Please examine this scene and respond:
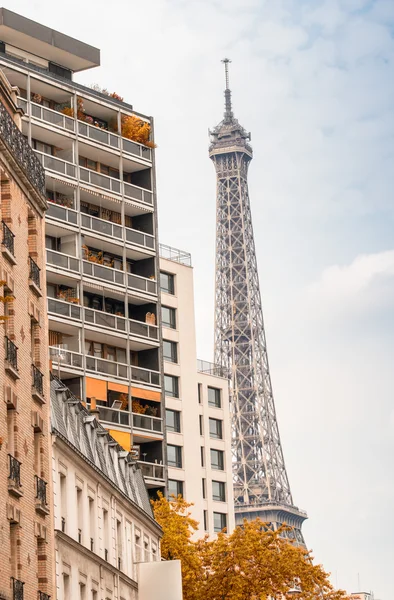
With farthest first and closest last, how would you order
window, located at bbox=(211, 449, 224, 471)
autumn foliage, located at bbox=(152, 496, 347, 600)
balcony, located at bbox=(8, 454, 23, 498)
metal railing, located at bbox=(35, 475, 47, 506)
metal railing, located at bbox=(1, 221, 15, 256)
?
window, located at bbox=(211, 449, 224, 471) → autumn foliage, located at bbox=(152, 496, 347, 600) → metal railing, located at bbox=(35, 475, 47, 506) → metal railing, located at bbox=(1, 221, 15, 256) → balcony, located at bbox=(8, 454, 23, 498)

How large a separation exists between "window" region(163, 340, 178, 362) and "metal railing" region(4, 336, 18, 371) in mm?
62342

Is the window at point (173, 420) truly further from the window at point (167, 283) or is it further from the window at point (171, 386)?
the window at point (167, 283)

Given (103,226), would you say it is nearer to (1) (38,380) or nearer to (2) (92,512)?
(2) (92,512)

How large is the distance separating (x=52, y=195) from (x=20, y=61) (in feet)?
23.7

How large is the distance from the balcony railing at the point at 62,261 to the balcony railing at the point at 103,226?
2.52 m

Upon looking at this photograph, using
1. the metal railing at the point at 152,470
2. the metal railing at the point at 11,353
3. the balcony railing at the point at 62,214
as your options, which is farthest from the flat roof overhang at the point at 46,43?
the metal railing at the point at 11,353

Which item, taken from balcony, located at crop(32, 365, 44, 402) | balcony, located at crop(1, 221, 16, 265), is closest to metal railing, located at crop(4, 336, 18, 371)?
balcony, located at crop(1, 221, 16, 265)

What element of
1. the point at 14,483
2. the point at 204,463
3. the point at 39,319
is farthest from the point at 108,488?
the point at 204,463

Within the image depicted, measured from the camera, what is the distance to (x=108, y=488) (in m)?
54.6

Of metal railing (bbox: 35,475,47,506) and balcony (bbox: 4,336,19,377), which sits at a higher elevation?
balcony (bbox: 4,336,19,377)

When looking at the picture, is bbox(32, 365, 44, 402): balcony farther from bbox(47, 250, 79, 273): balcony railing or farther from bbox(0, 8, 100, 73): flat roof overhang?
bbox(0, 8, 100, 73): flat roof overhang

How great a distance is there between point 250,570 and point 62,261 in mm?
21865

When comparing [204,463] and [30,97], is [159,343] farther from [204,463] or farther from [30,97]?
[204,463]

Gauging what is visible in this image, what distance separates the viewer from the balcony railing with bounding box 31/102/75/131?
8338 centimetres
